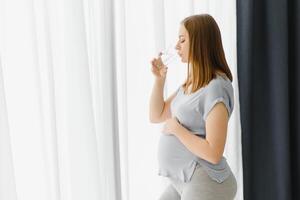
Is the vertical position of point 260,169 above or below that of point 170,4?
below

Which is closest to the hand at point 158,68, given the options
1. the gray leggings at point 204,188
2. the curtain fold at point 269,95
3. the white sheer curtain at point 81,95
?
the white sheer curtain at point 81,95

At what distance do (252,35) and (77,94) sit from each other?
3.12 ft

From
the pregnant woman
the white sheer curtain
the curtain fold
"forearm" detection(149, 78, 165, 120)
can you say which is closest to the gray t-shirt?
the pregnant woman

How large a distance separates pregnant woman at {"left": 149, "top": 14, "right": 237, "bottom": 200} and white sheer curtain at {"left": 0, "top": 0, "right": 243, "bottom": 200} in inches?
10.3

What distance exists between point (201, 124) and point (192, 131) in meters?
0.04

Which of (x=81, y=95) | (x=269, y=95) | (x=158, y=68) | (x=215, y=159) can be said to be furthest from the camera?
(x=269, y=95)

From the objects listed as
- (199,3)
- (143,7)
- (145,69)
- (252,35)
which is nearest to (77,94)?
(145,69)

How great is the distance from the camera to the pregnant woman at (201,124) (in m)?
1.65

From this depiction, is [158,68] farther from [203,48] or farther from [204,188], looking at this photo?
[204,188]

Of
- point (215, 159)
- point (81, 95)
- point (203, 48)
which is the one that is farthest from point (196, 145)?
point (81, 95)

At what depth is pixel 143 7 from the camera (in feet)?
6.53

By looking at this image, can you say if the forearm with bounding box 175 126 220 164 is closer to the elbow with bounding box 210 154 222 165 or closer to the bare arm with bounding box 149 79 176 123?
the elbow with bounding box 210 154 222 165

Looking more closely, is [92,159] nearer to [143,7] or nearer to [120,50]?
[120,50]

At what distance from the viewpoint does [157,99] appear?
190cm
